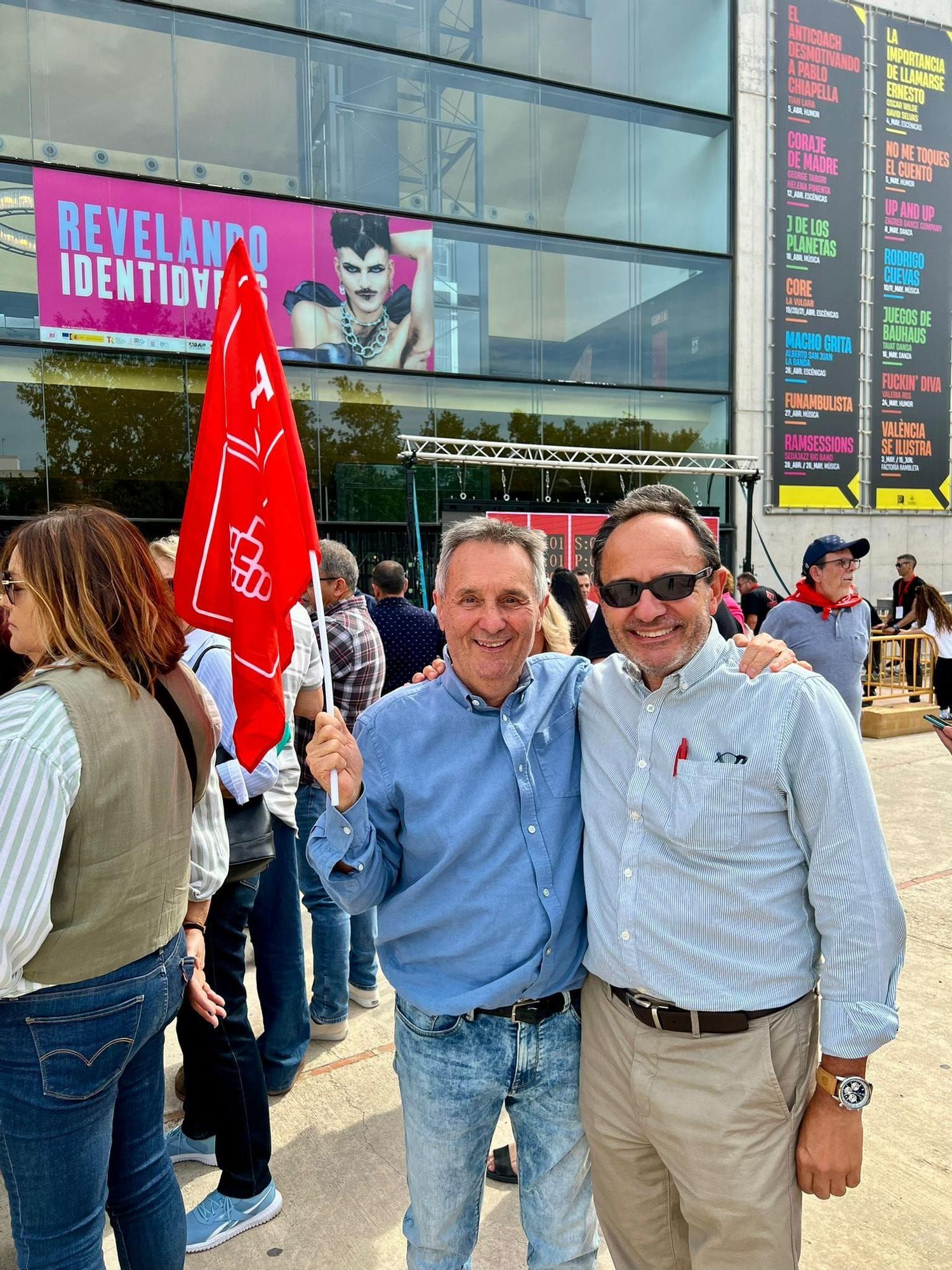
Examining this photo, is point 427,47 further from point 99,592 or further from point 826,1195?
point 826,1195

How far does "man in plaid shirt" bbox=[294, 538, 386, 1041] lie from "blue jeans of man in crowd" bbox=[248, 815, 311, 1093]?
1.37ft

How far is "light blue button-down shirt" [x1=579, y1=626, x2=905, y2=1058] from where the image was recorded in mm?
1679

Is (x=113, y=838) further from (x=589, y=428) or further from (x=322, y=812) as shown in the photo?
(x=589, y=428)

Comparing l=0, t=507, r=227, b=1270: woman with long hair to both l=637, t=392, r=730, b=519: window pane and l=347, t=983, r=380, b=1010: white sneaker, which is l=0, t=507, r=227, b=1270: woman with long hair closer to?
l=347, t=983, r=380, b=1010: white sneaker

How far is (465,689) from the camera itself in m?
1.99

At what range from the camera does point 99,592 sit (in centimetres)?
191

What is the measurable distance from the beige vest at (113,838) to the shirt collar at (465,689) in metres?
0.62

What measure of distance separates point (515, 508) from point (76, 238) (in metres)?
7.89

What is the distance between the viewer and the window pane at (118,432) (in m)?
13.6

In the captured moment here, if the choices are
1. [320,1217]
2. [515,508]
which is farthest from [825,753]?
[515,508]

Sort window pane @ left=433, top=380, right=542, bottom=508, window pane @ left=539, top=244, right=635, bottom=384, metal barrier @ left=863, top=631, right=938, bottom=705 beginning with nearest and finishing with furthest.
Answer: metal barrier @ left=863, top=631, right=938, bottom=705 → window pane @ left=433, top=380, right=542, bottom=508 → window pane @ left=539, top=244, right=635, bottom=384

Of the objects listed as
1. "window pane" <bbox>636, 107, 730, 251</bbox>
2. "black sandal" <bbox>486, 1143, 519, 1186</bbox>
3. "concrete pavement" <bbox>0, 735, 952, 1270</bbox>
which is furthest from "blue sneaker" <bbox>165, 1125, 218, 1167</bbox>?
"window pane" <bbox>636, 107, 730, 251</bbox>

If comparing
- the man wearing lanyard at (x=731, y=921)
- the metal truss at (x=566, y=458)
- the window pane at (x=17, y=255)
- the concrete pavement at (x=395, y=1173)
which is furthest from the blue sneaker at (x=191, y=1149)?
the window pane at (x=17, y=255)

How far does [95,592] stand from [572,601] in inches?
173
